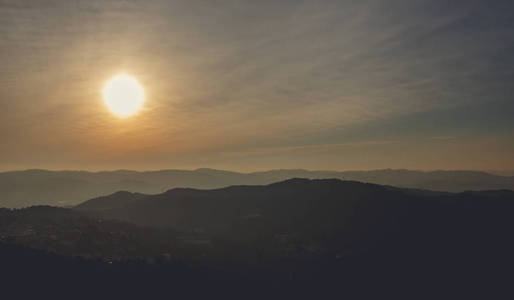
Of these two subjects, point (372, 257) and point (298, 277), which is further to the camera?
point (372, 257)

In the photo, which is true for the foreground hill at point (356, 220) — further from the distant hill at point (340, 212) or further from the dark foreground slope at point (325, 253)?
the dark foreground slope at point (325, 253)

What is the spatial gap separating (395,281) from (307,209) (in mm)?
75361

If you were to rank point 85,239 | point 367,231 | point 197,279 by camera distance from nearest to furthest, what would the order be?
point 197,279
point 85,239
point 367,231

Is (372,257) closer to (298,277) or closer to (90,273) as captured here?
(298,277)

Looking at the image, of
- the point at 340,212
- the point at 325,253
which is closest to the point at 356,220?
the point at 340,212

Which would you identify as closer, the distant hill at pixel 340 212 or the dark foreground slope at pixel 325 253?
the dark foreground slope at pixel 325 253

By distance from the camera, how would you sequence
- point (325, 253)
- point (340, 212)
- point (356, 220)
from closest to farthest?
point (325, 253) → point (356, 220) → point (340, 212)

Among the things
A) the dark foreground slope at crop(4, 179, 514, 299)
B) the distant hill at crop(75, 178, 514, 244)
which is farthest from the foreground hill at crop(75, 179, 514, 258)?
the dark foreground slope at crop(4, 179, 514, 299)

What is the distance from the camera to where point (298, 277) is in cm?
9981

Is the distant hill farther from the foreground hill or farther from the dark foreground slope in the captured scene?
the dark foreground slope

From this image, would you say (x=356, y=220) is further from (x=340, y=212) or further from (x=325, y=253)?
(x=325, y=253)

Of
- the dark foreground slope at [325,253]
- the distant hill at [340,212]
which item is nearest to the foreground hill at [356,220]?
the distant hill at [340,212]

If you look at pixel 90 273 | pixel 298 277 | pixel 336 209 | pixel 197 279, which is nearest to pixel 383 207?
pixel 336 209

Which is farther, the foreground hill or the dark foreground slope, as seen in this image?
the foreground hill
